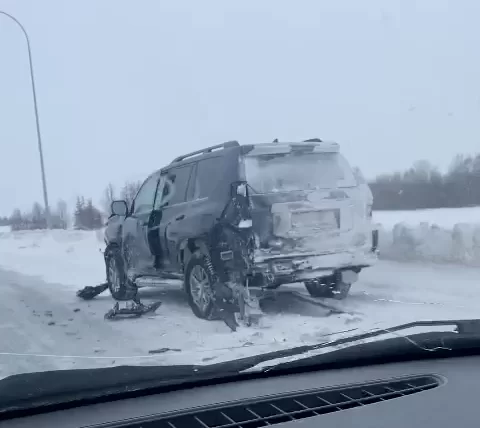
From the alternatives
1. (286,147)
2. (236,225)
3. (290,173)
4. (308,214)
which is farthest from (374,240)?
(236,225)

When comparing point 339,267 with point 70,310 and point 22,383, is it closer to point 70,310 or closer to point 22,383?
point 70,310

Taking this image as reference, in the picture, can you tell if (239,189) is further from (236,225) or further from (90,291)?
(90,291)

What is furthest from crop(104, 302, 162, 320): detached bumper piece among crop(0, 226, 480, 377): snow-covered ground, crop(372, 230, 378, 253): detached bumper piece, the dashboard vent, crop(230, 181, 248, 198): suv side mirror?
crop(372, 230, 378, 253): detached bumper piece

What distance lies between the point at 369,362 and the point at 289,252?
34.1 inches

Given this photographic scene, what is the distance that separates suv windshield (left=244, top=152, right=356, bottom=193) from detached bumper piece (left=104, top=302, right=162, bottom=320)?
38.5 inches

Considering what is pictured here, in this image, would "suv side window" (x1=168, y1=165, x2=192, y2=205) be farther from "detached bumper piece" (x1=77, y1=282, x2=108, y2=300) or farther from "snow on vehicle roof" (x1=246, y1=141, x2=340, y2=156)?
"detached bumper piece" (x1=77, y1=282, x2=108, y2=300)

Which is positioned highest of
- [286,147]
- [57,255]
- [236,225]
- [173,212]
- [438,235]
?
[286,147]

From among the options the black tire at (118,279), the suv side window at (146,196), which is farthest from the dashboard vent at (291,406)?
the suv side window at (146,196)

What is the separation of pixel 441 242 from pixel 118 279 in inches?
87.1

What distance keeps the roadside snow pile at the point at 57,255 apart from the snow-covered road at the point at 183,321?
69 millimetres

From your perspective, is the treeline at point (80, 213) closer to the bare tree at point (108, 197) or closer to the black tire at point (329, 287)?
the bare tree at point (108, 197)

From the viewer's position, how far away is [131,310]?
3.63m

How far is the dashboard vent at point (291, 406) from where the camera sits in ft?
8.24

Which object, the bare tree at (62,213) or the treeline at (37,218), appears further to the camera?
the bare tree at (62,213)
